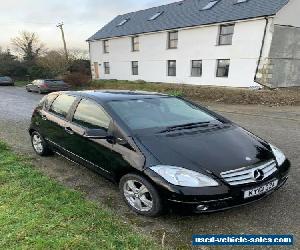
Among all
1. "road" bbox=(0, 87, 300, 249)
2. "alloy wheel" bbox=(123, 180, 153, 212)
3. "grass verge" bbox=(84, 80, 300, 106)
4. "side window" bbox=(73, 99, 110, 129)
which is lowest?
"grass verge" bbox=(84, 80, 300, 106)

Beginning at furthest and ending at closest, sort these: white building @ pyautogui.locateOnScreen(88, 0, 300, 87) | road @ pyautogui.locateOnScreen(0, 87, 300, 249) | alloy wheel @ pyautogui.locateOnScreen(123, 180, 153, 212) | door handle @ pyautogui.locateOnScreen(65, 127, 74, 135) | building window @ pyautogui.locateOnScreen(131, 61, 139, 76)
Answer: building window @ pyautogui.locateOnScreen(131, 61, 139, 76), white building @ pyautogui.locateOnScreen(88, 0, 300, 87), door handle @ pyautogui.locateOnScreen(65, 127, 74, 135), alloy wheel @ pyautogui.locateOnScreen(123, 180, 153, 212), road @ pyautogui.locateOnScreen(0, 87, 300, 249)

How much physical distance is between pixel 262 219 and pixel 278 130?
528 centimetres

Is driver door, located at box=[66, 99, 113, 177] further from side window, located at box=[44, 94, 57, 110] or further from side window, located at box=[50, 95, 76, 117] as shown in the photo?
side window, located at box=[44, 94, 57, 110]

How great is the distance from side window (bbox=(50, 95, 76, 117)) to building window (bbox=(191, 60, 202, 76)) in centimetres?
1788

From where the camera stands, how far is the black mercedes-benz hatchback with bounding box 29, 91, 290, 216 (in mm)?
3197

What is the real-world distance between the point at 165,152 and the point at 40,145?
341 cm

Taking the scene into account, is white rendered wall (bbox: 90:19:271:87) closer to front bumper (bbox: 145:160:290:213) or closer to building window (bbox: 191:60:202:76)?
building window (bbox: 191:60:202:76)

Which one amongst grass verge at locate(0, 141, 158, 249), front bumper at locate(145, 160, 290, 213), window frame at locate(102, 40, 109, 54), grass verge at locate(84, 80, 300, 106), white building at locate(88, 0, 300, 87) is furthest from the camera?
window frame at locate(102, 40, 109, 54)

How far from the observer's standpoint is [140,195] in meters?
3.58

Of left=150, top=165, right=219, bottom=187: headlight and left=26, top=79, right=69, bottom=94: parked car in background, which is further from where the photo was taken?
left=26, top=79, right=69, bottom=94: parked car in background

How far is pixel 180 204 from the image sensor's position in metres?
3.19

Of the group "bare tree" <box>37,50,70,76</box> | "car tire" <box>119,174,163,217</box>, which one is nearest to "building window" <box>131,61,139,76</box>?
"bare tree" <box>37,50,70,76</box>

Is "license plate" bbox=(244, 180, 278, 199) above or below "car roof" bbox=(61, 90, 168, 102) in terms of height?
Answer: below

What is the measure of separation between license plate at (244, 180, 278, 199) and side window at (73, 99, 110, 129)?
2.03 m
